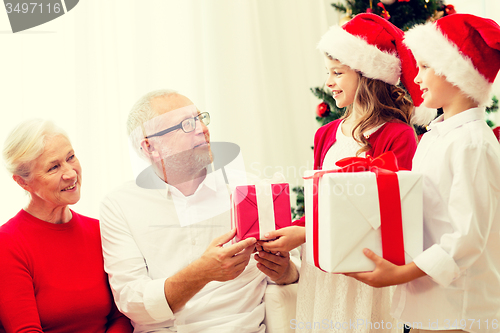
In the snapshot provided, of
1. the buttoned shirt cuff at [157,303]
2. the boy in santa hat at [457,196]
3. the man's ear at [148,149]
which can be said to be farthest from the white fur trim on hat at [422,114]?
the buttoned shirt cuff at [157,303]

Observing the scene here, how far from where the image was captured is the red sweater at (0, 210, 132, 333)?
1407mm

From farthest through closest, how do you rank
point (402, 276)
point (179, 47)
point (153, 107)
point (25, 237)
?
1. point (179, 47)
2. point (153, 107)
3. point (25, 237)
4. point (402, 276)

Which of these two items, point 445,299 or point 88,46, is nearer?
point 445,299

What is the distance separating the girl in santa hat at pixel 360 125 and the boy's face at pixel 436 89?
0.90 feet

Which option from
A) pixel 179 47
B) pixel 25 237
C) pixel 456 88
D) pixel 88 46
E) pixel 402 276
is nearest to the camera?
pixel 402 276

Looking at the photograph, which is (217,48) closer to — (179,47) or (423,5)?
(179,47)

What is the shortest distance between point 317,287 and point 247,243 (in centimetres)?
37

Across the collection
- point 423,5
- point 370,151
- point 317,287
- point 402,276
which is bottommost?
point 317,287

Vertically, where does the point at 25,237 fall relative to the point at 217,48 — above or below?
below

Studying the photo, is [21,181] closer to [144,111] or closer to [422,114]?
[144,111]

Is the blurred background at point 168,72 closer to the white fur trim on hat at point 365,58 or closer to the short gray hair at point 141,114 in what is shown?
the short gray hair at point 141,114

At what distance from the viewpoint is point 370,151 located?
1.57 meters

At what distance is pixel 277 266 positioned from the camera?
5.34 ft

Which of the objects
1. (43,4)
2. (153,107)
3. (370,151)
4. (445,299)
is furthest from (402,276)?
(43,4)
